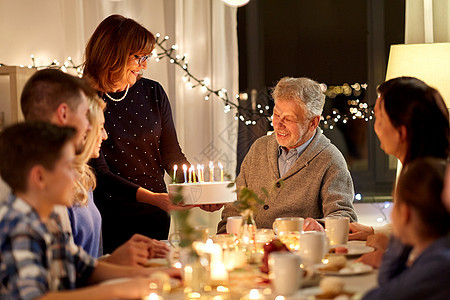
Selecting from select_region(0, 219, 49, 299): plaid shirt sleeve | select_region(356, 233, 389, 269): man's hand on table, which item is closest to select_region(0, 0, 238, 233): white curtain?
select_region(356, 233, 389, 269): man's hand on table

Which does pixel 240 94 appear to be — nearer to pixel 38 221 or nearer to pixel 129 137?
pixel 129 137

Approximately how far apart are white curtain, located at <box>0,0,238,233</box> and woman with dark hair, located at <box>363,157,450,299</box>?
2811 millimetres

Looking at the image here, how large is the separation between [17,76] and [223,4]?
4.64 ft

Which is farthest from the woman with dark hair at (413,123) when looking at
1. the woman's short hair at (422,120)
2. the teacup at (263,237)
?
the teacup at (263,237)

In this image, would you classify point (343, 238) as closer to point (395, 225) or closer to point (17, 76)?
point (395, 225)

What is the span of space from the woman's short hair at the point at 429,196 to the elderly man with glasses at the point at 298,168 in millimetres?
1372

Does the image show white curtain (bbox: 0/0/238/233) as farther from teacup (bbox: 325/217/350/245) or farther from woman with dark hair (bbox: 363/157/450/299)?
woman with dark hair (bbox: 363/157/450/299)

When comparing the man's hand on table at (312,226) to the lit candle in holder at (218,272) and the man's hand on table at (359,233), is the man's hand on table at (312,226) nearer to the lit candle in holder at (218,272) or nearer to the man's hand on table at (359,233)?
the man's hand on table at (359,233)

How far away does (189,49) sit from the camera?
427 cm

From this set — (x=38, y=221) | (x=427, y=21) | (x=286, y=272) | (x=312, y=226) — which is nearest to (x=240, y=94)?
(x=427, y=21)

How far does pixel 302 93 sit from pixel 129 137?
0.88 m

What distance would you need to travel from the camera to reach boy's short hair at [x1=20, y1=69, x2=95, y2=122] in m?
2.02

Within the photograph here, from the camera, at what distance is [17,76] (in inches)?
153

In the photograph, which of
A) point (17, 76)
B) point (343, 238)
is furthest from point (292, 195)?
point (17, 76)
